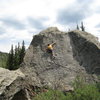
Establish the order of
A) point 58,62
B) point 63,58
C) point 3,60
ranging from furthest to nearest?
1. point 3,60
2. point 63,58
3. point 58,62

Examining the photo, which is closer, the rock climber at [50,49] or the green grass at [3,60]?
the rock climber at [50,49]

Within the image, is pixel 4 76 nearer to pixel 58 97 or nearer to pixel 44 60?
pixel 44 60

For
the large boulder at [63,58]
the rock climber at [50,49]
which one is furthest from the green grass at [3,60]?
the rock climber at [50,49]

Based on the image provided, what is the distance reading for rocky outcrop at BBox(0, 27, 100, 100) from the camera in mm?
Answer: 16656

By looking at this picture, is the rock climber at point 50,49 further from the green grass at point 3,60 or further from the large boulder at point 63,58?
the green grass at point 3,60

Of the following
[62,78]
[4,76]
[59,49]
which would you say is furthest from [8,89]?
[59,49]

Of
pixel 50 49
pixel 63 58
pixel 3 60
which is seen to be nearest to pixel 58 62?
pixel 63 58

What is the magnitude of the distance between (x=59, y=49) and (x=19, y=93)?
4300mm

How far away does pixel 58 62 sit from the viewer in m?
18.0

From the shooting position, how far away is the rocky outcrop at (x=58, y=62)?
1666 centimetres

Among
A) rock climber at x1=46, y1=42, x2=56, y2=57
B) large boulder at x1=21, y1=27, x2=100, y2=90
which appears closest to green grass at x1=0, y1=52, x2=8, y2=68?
large boulder at x1=21, y1=27, x2=100, y2=90

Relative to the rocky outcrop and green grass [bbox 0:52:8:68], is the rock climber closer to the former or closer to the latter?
the rocky outcrop

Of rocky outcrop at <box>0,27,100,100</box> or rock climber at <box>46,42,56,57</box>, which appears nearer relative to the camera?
rocky outcrop at <box>0,27,100,100</box>

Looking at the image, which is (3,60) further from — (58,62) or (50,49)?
(58,62)
